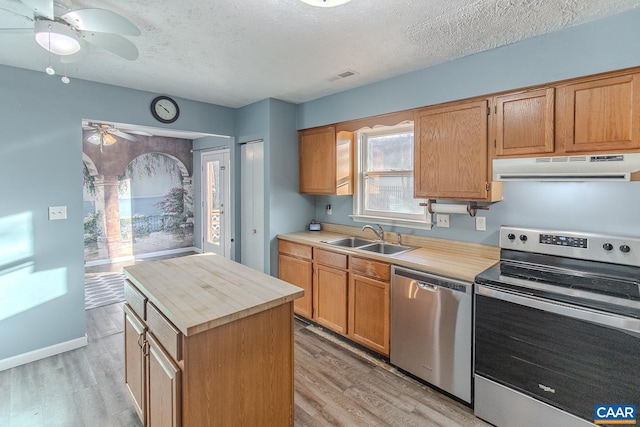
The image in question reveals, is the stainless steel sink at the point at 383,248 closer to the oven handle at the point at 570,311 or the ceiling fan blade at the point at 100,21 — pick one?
the oven handle at the point at 570,311

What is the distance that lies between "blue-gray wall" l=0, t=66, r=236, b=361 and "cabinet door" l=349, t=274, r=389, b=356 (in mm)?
2561

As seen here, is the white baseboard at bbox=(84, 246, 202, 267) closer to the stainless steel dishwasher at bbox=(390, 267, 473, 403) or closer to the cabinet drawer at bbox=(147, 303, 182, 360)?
the cabinet drawer at bbox=(147, 303, 182, 360)

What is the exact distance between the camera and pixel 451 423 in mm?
2021

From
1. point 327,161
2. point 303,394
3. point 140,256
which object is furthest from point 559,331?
point 140,256

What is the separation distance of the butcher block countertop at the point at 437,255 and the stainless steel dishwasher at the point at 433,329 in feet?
0.21

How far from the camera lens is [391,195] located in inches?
133

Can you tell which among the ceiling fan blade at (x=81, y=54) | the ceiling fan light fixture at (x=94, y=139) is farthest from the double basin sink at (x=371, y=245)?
the ceiling fan light fixture at (x=94, y=139)

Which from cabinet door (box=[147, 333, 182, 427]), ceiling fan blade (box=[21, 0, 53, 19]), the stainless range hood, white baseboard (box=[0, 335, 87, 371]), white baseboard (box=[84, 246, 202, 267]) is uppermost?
ceiling fan blade (box=[21, 0, 53, 19])

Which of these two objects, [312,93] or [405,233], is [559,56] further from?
[312,93]

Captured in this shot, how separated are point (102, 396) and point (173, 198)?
4801 millimetres

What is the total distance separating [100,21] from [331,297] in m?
2.63

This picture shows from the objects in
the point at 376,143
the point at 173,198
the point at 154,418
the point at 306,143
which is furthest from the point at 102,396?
the point at 173,198

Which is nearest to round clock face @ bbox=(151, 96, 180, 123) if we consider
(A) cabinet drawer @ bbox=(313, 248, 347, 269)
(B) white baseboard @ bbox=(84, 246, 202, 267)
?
(A) cabinet drawer @ bbox=(313, 248, 347, 269)

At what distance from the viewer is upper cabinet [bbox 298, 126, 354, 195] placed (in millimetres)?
3475
